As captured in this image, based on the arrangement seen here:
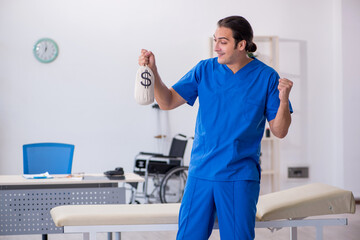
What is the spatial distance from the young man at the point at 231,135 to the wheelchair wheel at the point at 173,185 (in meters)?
3.28

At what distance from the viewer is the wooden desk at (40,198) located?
3.34 m

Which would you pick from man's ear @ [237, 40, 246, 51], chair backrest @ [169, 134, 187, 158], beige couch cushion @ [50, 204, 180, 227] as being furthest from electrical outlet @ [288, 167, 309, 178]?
man's ear @ [237, 40, 246, 51]

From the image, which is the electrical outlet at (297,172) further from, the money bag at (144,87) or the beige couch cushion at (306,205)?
the money bag at (144,87)

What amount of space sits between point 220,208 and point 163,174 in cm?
350

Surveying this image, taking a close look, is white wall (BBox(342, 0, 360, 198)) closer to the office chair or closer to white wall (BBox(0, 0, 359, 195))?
white wall (BBox(0, 0, 359, 195))

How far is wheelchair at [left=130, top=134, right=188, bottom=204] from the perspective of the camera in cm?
520

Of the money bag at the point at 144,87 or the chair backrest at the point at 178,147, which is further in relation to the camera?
the chair backrest at the point at 178,147

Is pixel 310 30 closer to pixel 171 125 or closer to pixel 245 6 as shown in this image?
pixel 245 6

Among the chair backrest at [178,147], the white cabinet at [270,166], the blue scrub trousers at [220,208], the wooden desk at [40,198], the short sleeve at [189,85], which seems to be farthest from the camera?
the white cabinet at [270,166]

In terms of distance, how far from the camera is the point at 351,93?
586 cm

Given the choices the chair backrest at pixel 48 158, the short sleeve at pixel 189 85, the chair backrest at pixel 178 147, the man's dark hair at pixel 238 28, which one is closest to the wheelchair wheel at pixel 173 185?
the chair backrest at pixel 178 147

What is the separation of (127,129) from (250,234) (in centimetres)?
403

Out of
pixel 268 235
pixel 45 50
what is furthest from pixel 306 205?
pixel 45 50

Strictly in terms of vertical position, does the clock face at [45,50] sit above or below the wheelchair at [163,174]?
above
